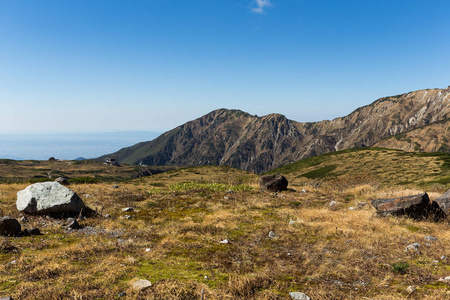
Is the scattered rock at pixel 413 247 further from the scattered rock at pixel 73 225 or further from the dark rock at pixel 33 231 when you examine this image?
the dark rock at pixel 33 231

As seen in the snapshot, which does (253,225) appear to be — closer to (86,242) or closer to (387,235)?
(387,235)

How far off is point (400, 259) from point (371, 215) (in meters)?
6.45

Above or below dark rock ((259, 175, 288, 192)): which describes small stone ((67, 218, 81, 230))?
above

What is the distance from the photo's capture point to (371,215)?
15.2 metres

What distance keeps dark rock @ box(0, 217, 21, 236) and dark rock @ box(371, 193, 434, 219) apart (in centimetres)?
2152

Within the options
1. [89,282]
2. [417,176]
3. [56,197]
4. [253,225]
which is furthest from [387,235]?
[417,176]

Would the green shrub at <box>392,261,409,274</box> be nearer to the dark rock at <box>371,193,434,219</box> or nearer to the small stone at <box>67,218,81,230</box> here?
the dark rock at <box>371,193,434,219</box>

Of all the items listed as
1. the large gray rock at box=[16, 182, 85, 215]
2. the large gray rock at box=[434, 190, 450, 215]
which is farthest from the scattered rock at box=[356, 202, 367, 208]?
the large gray rock at box=[16, 182, 85, 215]

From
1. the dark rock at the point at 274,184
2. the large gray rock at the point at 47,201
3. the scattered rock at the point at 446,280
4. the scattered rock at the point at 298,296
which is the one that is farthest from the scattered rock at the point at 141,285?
the dark rock at the point at 274,184

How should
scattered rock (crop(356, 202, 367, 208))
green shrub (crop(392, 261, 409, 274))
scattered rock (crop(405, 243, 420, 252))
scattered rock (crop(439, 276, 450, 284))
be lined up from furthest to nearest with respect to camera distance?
1. scattered rock (crop(356, 202, 367, 208))
2. scattered rock (crop(405, 243, 420, 252))
3. green shrub (crop(392, 261, 409, 274))
4. scattered rock (crop(439, 276, 450, 284))

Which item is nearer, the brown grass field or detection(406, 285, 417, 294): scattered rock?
detection(406, 285, 417, 294): scattered rock

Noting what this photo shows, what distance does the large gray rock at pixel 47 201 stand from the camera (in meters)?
15.6

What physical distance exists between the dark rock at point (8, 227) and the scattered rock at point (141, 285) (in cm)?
916

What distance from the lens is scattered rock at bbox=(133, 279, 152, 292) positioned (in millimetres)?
7104
